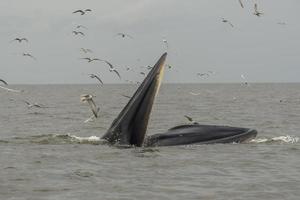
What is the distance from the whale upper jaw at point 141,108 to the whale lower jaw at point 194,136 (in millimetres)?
1674

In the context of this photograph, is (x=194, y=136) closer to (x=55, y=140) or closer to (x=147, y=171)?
(x=147, y=171)

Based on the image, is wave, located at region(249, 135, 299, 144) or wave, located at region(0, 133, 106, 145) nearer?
wave, located at region(0, 133, 106, 145)

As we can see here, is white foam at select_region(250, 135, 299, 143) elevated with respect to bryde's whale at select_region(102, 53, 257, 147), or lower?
elevated

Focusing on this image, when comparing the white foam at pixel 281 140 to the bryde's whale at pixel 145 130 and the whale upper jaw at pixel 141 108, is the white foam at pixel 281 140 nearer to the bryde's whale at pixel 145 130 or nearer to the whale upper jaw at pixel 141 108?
the bryde's whale at pixel 145 130

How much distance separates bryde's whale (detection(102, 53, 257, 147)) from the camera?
16.8m

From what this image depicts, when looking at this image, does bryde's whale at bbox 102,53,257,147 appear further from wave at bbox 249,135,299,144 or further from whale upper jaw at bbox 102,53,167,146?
wave at bbox 249,135,299,144

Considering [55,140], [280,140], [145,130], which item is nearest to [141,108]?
[145,130]

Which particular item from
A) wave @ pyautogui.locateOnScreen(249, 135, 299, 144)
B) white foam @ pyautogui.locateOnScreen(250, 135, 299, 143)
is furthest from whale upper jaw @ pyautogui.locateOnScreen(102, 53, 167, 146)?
white foam @ pyautogui.locateOnScreen(250, 135, 299, 143)

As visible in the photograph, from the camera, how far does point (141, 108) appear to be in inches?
667

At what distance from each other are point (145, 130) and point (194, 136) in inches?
103

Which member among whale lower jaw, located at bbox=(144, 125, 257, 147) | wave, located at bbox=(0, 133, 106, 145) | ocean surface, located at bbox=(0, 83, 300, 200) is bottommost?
ocean surface, located at bbox=(0, 83, 300, 200)

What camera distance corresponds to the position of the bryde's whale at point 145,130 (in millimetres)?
16812

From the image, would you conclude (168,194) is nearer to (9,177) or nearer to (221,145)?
(9,177)

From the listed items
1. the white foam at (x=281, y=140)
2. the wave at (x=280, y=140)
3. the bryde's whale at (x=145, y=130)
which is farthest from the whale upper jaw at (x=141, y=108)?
the white foam at (x=281, y=140)
